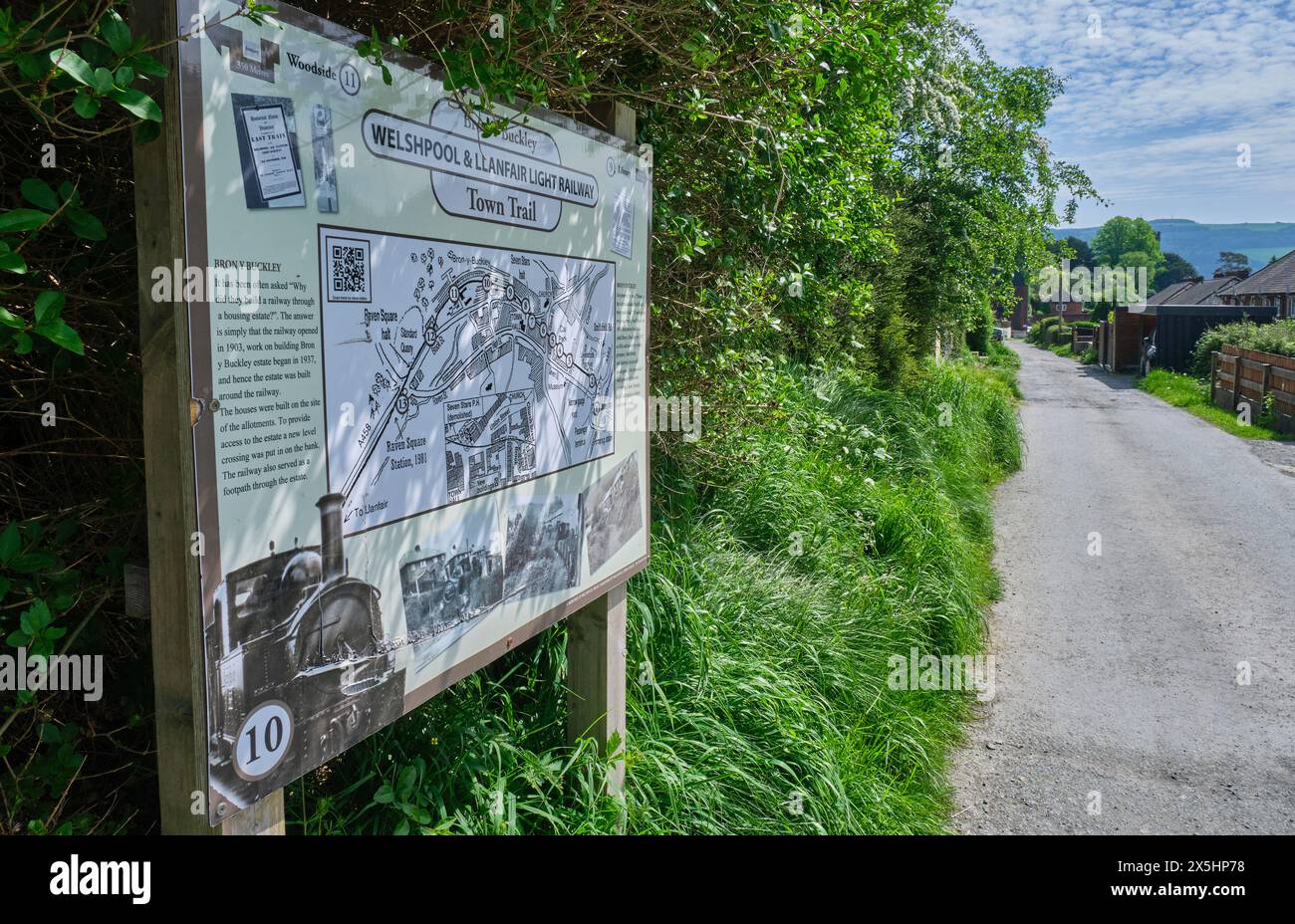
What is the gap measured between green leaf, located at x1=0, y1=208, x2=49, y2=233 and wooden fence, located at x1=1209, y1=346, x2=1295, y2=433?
19277mm

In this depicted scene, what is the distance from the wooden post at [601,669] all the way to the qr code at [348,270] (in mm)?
1516

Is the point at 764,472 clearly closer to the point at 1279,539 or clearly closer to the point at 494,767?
the point at 494,767

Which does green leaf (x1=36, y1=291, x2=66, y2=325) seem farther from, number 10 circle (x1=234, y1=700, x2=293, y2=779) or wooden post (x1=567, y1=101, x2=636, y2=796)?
wooden post (x1=567, y1=101, x2=636, y2=796)

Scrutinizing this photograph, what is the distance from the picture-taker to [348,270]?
202cm

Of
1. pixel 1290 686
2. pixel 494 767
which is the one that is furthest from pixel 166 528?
pixel 1290 686

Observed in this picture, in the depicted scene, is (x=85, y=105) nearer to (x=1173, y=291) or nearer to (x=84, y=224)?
(x=84, y=224)

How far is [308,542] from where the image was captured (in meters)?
1.94

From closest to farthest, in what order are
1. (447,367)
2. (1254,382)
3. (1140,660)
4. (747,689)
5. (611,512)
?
(447,367) → (611,512) → (747,689) → (1140,660) → (1254,382)

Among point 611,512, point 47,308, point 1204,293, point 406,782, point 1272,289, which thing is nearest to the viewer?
point 47,308

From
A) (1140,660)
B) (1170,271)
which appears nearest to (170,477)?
(1140,660)

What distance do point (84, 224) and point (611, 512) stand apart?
1.86 metres

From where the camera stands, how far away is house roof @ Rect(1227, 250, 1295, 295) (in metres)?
42.8

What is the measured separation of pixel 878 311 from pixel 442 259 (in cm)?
1022
